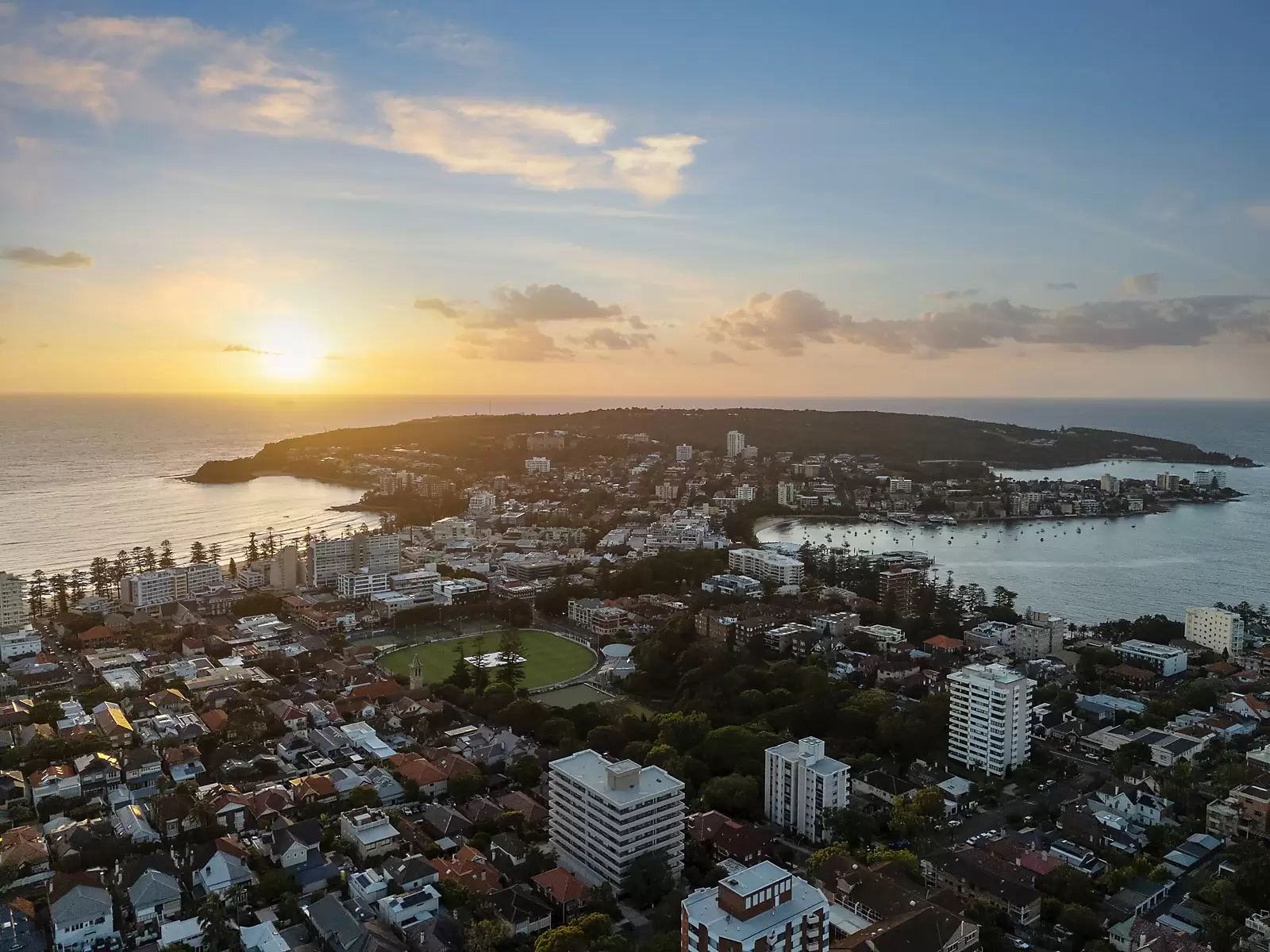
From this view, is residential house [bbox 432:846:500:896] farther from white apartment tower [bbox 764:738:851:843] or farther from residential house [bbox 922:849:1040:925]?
residential house [bbox 922:849:1040:925]

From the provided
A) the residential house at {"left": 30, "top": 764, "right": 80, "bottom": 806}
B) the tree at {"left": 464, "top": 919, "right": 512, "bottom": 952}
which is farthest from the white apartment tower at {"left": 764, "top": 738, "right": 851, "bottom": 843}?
the residential house at {"left": 30, "top": 764, "right": 80, "bottom": 806}

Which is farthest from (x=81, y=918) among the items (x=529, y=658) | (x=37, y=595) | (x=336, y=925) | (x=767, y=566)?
(x=767, y=566)

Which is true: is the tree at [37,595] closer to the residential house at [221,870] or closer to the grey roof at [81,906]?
the residential house at [221,870]

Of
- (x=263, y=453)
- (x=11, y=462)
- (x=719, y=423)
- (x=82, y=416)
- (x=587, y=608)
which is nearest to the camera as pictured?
(x=587, y=608)

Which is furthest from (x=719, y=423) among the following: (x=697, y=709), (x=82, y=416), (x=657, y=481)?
(x=82, y=416)

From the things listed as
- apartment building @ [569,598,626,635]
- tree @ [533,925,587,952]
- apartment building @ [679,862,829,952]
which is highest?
apartment building @ [679,862,829,952]

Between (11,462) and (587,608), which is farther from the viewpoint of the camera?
(11,462)

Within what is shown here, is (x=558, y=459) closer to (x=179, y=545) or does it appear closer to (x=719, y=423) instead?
(x=719, y=423)
